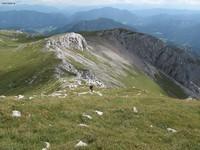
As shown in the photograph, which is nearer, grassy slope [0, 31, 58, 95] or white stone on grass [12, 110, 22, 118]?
white stone on grass [12, 110, 22, 118]

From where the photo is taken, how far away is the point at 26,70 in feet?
336

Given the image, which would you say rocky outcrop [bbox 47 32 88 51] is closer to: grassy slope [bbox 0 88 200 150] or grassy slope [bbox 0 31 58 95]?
grassy slope [bbox 0 31 58 95]

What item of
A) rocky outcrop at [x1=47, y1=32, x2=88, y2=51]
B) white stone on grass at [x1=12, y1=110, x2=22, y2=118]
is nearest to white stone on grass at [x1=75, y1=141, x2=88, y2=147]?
white stone on grass at [x1=12, y1=110, x2=22, y2=118]

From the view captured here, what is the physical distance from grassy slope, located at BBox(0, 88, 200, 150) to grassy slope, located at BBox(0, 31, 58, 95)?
38.9m

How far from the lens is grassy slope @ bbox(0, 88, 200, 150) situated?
19172mm

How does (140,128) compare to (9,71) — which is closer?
(140,128)

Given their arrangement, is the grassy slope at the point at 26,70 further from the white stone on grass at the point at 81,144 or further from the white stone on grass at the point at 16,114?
the white stone on grass at the point at 81,144

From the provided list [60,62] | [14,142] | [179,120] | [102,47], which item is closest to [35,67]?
[60,62]

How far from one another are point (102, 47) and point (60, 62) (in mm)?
98507

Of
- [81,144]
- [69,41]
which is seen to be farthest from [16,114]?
[69,41]

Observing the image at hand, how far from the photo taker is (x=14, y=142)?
18.7 metres

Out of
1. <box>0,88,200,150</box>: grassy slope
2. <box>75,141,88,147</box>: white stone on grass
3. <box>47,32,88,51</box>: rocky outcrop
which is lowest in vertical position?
<box>47,32,88,51</box>: rocky outcrop

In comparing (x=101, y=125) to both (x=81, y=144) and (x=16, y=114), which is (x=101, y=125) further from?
(x=81, y=144)

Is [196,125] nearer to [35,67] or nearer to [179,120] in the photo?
[179,120]
